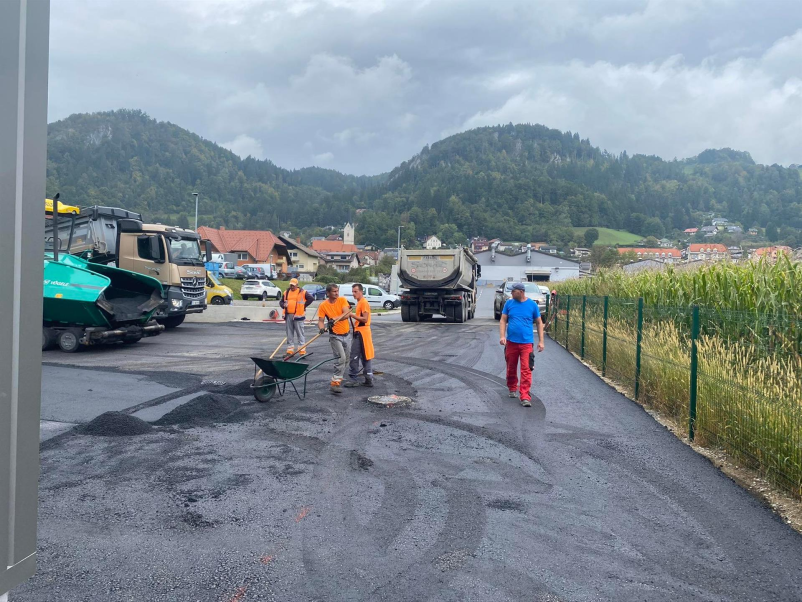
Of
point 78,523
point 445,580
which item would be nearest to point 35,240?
Result: point 445,580

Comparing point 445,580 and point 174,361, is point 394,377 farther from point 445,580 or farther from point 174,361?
point 445,580

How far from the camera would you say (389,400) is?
9.73 meters

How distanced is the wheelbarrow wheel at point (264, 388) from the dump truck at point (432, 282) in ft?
64.1

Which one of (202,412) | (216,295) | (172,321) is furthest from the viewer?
(216,295)

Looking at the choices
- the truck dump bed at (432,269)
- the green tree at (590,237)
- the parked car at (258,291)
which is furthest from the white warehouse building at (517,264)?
the truck dump bed at (432,269)

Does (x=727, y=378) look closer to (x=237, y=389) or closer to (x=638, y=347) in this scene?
(x=638, y=347)

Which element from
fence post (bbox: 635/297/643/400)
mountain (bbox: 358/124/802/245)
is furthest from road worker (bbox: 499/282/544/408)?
mountain (bbox: 358/124/802/245)

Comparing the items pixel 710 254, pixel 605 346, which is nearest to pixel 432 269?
pixel 605 346

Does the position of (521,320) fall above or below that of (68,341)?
above

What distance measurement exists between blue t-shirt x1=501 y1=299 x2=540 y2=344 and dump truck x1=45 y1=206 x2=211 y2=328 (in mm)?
10077

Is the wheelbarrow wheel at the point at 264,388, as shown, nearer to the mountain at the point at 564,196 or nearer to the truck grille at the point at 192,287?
the truck grille at the point at 192,287

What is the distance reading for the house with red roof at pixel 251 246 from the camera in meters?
93.5

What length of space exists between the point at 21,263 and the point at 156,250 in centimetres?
1964

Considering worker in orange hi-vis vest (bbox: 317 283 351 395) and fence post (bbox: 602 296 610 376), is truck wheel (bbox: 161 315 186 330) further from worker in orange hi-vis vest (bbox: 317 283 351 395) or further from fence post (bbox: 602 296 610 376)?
fence post (bbox: 602 296 610 376)
